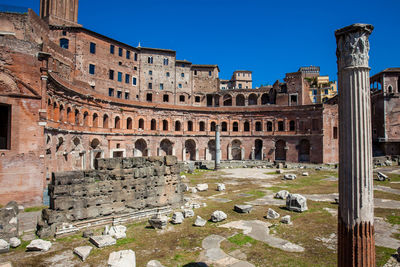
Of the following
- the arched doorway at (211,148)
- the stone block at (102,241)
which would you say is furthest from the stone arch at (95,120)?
the stone block at (102,241)

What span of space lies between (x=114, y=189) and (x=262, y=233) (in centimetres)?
644

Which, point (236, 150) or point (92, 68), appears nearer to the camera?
point (92, 68)

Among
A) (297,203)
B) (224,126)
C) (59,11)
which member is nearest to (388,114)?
(224,126)

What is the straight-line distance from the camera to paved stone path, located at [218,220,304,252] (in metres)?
8.08

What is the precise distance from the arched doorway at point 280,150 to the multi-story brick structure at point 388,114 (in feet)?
50.7

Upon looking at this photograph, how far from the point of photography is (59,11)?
35.0 metres

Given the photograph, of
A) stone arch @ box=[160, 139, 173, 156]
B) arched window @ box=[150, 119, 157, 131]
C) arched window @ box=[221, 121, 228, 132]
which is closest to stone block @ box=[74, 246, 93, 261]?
arched window @ box=[150, 119, 157, 131]

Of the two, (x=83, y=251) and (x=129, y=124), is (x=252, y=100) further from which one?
(x=83, y=251)

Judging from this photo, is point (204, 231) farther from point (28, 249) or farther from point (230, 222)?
point (28, 249)

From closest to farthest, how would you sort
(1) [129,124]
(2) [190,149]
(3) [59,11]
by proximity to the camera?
(3) [59,11] → (1) [129,124] → (2) [190,149]

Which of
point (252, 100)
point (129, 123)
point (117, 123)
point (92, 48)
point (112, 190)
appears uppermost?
point (92, 48)

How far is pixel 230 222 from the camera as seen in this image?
34.9 feet

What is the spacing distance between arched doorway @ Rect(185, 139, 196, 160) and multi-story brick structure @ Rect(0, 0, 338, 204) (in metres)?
0.16

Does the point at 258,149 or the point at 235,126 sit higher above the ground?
the point at 235,126
